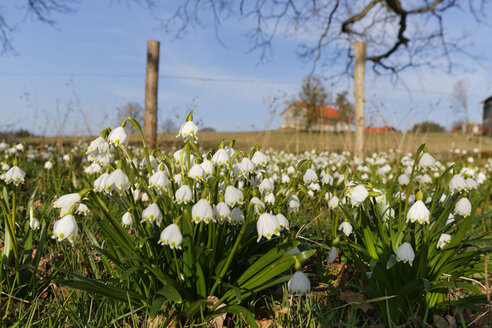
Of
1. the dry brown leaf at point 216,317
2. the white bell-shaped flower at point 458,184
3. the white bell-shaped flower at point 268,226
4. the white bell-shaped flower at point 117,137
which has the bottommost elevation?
the dry brown leaf at point 216,317

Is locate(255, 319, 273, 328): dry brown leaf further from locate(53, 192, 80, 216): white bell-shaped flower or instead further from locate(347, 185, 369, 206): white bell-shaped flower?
locate(53, 192, 80, 216): white bell-shaped flower

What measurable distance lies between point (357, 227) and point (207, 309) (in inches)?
40.0

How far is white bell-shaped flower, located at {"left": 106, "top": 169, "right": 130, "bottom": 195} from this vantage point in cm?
173

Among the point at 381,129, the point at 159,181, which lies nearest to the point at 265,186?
the point at 159,181

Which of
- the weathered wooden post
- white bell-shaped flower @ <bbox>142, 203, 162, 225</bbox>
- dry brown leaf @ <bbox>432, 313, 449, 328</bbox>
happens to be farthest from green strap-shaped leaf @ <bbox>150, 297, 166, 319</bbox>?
the weathered wooden post

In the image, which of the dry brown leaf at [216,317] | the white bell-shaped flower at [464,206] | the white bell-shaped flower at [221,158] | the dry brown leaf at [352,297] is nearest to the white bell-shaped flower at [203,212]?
the white bell-shaped flower at [221,158]

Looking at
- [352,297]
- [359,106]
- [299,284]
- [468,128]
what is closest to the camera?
[299,284]

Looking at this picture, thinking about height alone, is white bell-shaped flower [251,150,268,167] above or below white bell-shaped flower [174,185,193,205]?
above

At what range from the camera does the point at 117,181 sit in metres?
1.74

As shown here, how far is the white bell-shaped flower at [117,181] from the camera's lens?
173 cm

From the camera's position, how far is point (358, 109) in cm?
1078

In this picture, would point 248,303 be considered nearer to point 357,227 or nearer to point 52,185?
point 357,227

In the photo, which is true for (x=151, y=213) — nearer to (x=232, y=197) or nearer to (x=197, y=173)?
(x=197, y=173)

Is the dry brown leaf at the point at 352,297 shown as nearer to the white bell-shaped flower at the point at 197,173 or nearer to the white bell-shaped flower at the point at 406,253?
the white bell-shaped flower at the point at 406,253
